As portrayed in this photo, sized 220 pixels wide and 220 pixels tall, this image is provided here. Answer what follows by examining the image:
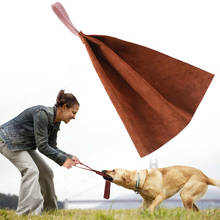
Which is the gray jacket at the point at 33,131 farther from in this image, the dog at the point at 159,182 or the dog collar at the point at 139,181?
the dog collar at the point at 139,181

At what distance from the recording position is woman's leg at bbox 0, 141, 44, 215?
13.4ft

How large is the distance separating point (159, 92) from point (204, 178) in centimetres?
128

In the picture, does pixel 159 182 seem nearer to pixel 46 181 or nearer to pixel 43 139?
pixel 46 181

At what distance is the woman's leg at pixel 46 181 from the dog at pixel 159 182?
0.75 meters

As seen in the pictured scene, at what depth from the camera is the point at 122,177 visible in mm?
4441

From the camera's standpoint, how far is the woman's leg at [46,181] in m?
4.53

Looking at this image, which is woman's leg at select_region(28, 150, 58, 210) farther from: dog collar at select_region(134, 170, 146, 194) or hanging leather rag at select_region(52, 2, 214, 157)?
hanging leather rag at select_region(52, 2, 214, 157)

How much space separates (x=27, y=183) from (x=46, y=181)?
0.52m

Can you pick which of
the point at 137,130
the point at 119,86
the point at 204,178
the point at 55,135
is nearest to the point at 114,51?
Answer: the point at 119,86

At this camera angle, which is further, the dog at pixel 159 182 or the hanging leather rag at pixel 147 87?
the dog at pixel 159 182

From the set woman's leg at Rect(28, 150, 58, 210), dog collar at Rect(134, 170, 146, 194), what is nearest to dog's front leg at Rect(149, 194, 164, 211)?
dog collar at Rect(134, 170, 146, 194)

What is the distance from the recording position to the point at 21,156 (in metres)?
4.17

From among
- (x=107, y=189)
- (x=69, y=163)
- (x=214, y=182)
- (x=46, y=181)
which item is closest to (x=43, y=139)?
(x=69, y=163)

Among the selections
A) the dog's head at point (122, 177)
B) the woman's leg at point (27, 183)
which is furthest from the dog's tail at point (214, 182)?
the woman's leg at point (27, 183)
